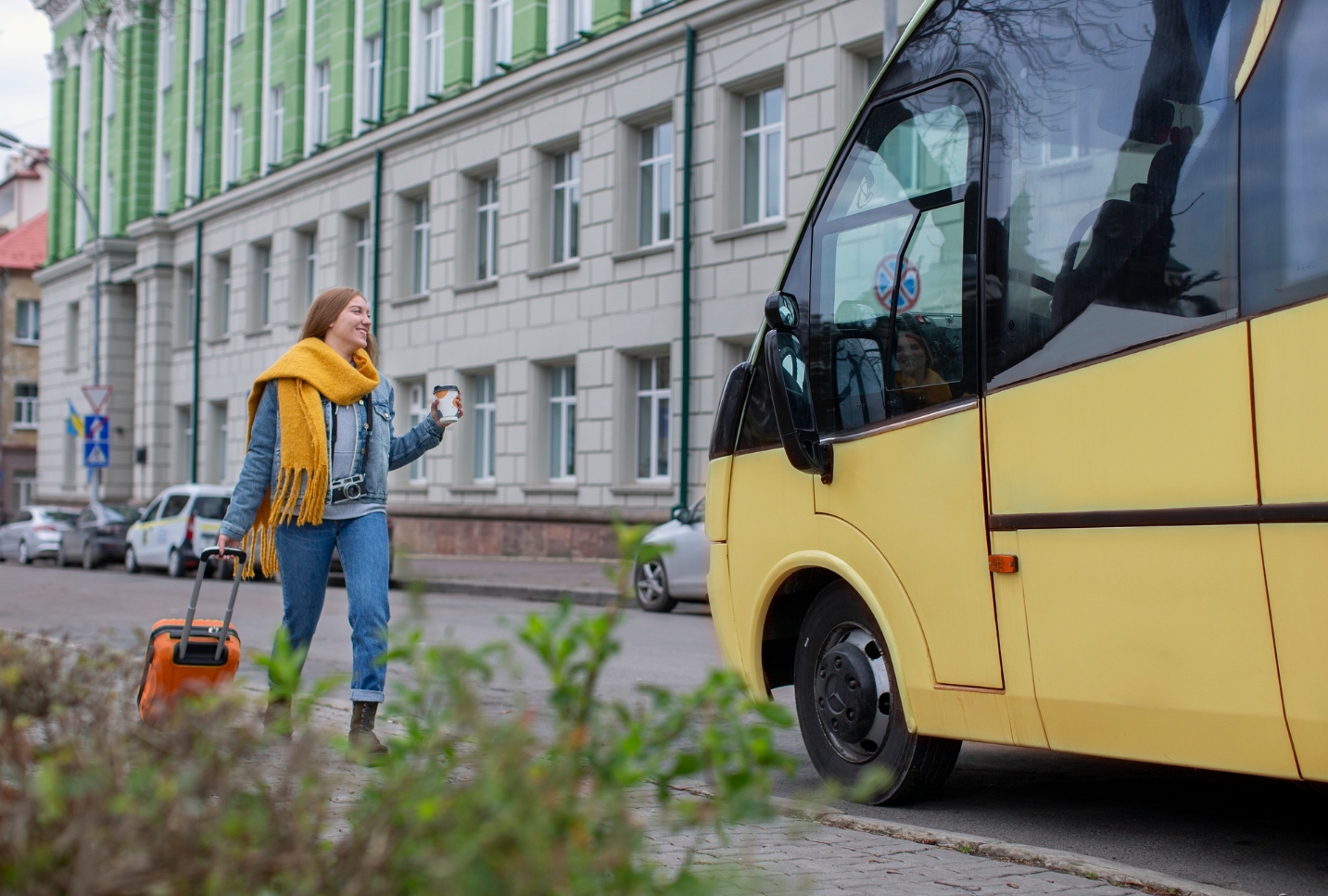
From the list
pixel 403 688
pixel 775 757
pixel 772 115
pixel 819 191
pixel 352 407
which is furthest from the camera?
pixel 772 115

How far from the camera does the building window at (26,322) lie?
6372 cm

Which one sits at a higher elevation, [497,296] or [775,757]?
[497,296]

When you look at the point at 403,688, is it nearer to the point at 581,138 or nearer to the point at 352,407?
the point at 352,407

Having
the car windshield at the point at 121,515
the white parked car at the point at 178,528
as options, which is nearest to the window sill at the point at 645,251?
the white parked car at the point at 178,528

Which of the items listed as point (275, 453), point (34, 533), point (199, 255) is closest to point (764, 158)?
point (275, 453)

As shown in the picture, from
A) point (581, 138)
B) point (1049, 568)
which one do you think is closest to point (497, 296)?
point (581, 138)

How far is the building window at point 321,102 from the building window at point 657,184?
11.4 meters

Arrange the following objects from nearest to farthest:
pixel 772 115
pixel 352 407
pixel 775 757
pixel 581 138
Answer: pixel 775 757
pixel 352 407
pixel 772 115
pixel 581 138

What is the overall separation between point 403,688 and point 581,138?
25.2m

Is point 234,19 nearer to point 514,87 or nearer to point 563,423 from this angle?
point 514,87

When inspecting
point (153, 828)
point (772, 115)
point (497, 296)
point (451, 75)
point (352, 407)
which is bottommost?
point (153, 828)

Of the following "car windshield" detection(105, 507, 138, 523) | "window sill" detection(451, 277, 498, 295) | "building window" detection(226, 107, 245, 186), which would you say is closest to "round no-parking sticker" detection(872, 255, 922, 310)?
"window sill" detection(451, 277, 498, 295)

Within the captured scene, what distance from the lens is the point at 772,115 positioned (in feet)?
76.6

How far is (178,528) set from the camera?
26141mm
